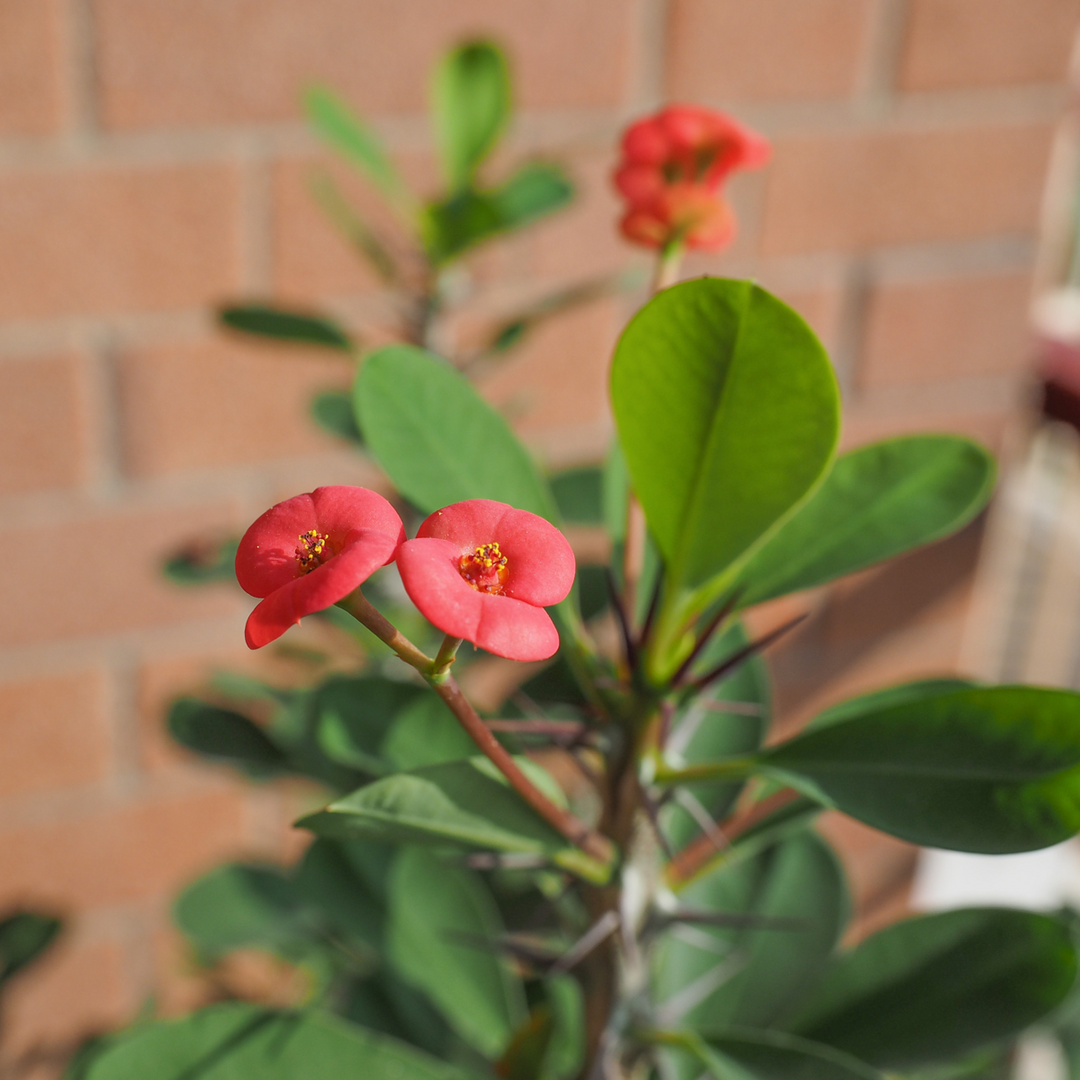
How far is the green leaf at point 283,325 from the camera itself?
1.97 ft

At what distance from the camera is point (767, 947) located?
1.96 feet

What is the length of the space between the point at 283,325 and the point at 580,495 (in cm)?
19

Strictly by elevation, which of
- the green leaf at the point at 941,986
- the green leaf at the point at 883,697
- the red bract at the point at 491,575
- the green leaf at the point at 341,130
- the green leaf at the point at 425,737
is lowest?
the green leaf at the point at 941,986

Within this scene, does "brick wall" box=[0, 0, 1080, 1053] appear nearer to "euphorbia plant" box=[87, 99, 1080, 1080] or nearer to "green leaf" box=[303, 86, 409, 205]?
"green leaf" box=[303, 86, 409, 205]

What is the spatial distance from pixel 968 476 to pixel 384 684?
0.26 metres

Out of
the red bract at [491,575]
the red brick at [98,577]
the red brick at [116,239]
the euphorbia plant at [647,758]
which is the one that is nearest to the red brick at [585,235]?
the red brick at [116,239]

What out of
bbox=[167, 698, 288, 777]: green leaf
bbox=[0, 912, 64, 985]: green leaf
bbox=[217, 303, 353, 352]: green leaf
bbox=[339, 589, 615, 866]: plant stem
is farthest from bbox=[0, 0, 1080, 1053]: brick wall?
bbox=[339, 589, 615, 866]: plant stem

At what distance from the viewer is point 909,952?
0.51m

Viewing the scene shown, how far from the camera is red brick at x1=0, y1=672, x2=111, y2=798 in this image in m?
0.96

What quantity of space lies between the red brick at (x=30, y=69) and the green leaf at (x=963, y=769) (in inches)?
28.5

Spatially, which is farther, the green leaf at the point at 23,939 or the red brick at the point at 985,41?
the red brick at the point at 985,41

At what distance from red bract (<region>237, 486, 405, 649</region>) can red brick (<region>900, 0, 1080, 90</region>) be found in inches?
36.8

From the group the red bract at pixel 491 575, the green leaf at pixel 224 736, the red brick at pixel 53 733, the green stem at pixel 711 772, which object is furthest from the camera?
the red brick at pixel 53 733

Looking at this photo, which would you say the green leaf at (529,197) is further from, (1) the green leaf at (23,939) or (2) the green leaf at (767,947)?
(1) the green leaf at (23,939)
